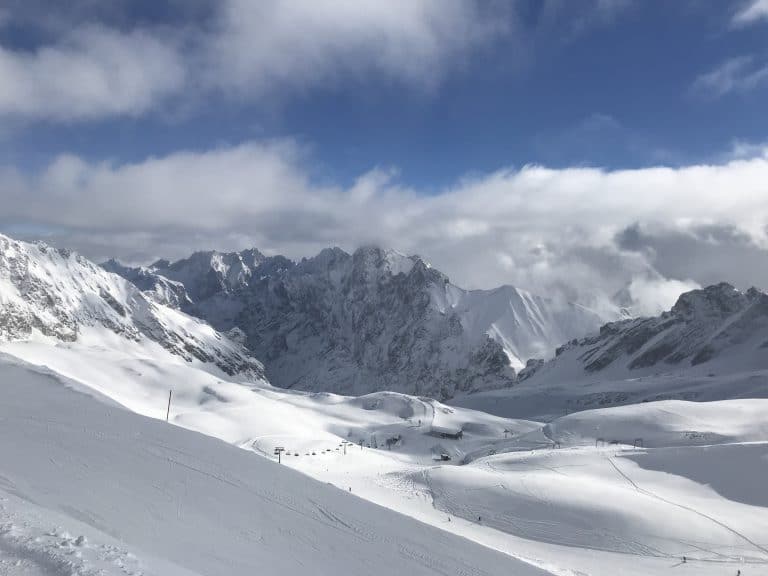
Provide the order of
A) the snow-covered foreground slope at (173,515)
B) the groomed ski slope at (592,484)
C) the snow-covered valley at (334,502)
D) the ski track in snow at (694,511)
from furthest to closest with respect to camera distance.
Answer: the ski track in snow at (694,511) → the groomed ski slope at (592,484) → the snow-covered valley at (334,502) → the snow-covered foreground slope at (173,515)

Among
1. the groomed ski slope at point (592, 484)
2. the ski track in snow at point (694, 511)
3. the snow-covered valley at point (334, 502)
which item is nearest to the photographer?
the snow-covered valley at point (334, 502)

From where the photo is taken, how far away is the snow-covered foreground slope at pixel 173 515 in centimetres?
1402

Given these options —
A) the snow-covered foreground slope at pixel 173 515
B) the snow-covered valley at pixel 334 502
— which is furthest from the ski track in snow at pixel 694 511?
the snow-covered foreground slope at pixel 173 515

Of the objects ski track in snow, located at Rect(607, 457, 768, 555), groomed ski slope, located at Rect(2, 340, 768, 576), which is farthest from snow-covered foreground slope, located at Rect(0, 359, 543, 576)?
ski track in snow, located at Rect(607, 457, 768, 555)

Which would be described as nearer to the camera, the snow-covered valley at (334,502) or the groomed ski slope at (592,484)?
the snow-covered valley at (334,502)

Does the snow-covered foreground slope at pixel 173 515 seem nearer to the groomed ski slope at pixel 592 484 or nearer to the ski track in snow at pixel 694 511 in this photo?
the groomed ski slope at pixel 592 484

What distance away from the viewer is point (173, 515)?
63.3 ft

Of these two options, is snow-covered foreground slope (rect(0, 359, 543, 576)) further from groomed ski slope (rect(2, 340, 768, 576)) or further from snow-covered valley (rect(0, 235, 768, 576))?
groomed ski slope (rect(2, 340, 768, 576))

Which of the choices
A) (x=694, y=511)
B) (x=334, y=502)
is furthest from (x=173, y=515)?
(x=694, y=511)

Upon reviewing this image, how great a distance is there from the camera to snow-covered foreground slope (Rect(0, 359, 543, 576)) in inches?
552

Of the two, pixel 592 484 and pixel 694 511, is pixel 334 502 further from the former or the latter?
pixel 694 511

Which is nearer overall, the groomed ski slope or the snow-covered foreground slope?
the snow-covered foreground slope

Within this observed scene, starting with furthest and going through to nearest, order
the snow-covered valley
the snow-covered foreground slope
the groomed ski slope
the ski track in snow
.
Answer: the ski track in snow < the groomed ski slope < the snow-covered valley < the snow-covered foreground slope

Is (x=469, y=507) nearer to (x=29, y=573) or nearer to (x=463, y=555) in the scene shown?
(x=463, y=555)
